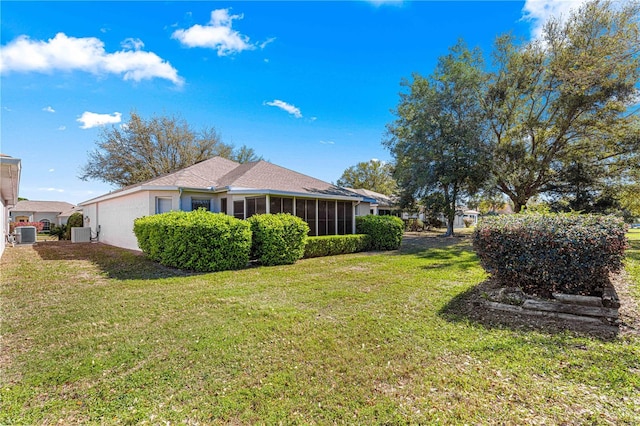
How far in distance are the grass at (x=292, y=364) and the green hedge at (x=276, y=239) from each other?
151 inches

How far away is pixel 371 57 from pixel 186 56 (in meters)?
8.77

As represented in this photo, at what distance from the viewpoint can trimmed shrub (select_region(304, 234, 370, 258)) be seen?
1184cm

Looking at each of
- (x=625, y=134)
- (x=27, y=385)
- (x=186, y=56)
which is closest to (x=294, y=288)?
(x=27, y=385)

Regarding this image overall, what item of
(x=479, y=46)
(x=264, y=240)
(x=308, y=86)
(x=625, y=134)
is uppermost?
(x=479, y=46)

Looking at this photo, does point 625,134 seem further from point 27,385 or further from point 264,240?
point 27,385

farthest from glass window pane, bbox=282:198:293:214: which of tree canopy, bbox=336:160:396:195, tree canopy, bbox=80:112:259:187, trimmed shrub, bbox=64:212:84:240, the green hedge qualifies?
tree canopy, bbox=336:160:396:195

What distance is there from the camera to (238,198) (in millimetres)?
12641

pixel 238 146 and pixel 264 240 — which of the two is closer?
pixel 264 240

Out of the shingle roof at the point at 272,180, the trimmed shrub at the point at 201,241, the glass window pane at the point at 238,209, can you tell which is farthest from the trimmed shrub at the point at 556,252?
the glass window pane at the point at 238,209

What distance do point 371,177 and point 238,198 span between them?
35614 mm

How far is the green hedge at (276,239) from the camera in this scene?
32.4 ft

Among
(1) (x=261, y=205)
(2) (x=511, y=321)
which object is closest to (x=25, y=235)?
(1) (x=261, y=205)

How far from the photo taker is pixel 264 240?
32.4 feet

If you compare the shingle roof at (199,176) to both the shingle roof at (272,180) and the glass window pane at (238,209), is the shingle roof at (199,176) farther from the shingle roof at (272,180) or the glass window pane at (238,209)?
the glass window pane at (238,209)
